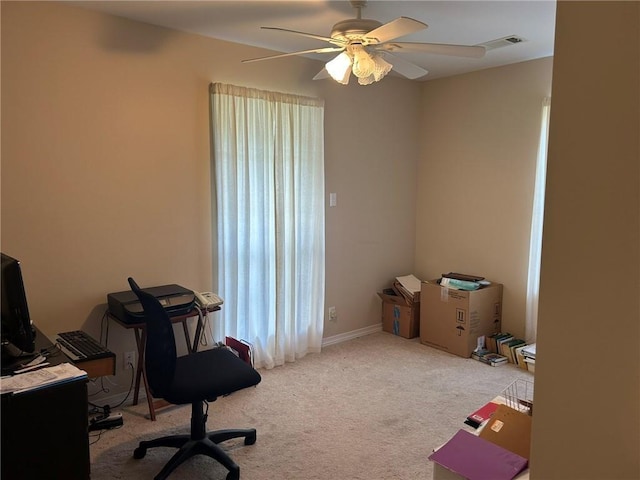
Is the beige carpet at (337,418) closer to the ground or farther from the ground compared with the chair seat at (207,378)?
closer to the ground

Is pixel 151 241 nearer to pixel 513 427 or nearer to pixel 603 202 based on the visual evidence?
pixel 513 427

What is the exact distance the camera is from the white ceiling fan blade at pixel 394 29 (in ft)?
6.57

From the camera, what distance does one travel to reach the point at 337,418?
2939 mm

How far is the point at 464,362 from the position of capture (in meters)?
3.89

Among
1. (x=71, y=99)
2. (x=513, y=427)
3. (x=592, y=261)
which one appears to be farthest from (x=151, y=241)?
(x=592, y=261)

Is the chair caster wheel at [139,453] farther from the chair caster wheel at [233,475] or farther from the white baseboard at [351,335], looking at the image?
the white baseboard at [351,335]

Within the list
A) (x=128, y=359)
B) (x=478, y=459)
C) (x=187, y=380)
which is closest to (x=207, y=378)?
(x=187, y=380)

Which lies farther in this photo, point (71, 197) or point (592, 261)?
point (71, 197)

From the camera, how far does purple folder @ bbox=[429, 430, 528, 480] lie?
54.6 inches

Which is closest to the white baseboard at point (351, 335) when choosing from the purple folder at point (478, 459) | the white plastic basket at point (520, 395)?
the white plastic basket at point (520, 395)

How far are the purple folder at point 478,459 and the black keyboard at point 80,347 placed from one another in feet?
5.34

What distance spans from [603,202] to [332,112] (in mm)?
3283

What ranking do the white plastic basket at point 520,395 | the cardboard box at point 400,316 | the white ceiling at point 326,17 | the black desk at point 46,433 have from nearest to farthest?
the black desk at point 46,433 < the white plastic basket at point 520,395 < the white ceiling at point 326,17 < the cardboard box at point 400,316

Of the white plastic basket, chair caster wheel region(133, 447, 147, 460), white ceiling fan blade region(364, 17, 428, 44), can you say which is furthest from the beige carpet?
white ceiling fan blade region(364, 17, 428, 44)
